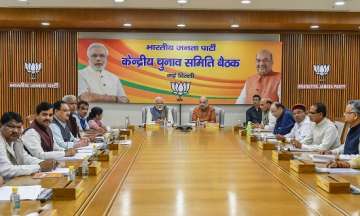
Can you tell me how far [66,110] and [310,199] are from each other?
3.66 metres

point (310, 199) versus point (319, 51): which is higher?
point (319, 51)

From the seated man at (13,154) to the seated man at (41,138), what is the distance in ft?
1.34

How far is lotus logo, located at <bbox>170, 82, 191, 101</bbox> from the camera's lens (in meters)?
10.2

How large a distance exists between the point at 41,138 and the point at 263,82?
248 inches

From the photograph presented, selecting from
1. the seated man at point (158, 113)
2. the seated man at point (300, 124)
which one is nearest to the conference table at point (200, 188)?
the seated man at point (300, 124)

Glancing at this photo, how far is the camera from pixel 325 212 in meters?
2.46

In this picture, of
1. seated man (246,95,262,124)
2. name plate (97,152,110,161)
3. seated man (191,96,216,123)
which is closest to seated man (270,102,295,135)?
seated man (191,96,216,123)

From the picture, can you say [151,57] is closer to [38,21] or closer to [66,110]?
[38,21]

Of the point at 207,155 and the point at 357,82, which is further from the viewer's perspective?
the point at 357,82

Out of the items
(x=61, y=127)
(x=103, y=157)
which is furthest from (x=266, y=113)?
(x=103, y=157)

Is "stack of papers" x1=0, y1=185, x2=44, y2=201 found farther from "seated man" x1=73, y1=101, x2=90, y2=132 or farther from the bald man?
the bald man

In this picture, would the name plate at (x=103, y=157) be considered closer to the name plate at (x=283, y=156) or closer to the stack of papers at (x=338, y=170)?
the name plate at (x=283, y=156)

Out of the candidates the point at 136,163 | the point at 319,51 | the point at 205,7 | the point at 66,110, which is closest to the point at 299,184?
the point at 136,163

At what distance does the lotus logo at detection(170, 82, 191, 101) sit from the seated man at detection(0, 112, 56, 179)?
249 inches
